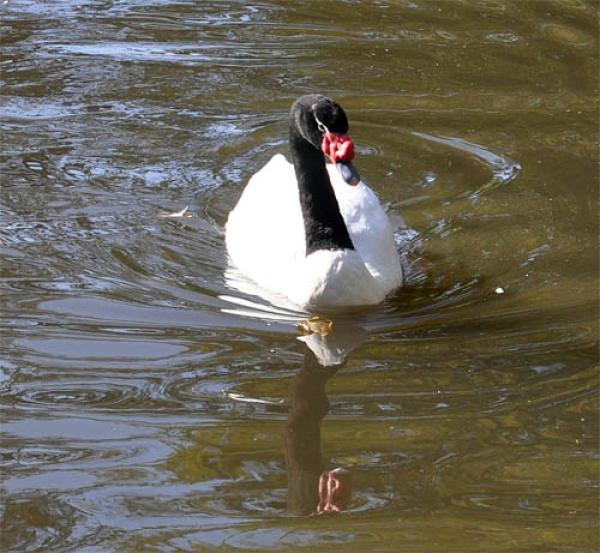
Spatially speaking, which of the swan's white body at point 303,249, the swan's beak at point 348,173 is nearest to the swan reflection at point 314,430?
the swan's white body at point 303,249

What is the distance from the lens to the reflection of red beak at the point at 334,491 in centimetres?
532

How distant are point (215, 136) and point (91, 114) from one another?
90cm

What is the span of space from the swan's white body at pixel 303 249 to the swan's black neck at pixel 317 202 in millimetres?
64

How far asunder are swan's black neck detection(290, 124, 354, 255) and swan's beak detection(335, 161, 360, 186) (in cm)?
60

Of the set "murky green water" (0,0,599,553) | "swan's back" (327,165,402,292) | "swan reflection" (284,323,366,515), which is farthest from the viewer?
"swan's back" (327,165,402,292)

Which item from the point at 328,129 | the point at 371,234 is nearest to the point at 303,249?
the point at 371,234

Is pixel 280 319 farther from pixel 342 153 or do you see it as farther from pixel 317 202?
pixel 342 153

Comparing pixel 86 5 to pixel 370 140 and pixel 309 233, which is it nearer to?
pixel 370 140

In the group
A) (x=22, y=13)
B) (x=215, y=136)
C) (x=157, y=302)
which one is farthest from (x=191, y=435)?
(x=22, y=13)

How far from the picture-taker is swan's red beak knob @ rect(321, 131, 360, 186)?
651 centimetres

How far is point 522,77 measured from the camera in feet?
34.9

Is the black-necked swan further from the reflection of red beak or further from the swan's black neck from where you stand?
the reflection of red beak

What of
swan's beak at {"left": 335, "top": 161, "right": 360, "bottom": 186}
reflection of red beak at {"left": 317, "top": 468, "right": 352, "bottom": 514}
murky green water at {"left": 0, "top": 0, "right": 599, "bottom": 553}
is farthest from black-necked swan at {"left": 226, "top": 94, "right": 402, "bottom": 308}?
reflection of red beak at {"left": 317, "top": 468, "right": 352, "bottom": 514}

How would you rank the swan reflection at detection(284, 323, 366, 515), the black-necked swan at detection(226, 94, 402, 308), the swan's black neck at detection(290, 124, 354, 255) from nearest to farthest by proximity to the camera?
1. the swan reflection at detection(284, 323, 366, 515)
2. the black-necked swan at detection(226, 94, 402, 308)
3. the swan's black neck at detection(290, 124, 354, 255)
